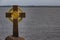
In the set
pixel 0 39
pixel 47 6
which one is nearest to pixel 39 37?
pixel 0 39

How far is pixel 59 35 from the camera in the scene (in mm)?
4762

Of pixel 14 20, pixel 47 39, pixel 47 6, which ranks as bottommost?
pixel 47 39

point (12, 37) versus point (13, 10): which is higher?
point (13, 10)

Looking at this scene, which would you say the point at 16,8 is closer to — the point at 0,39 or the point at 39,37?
the point at 0,39

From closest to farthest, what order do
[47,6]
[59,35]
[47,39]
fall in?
[47,39], [59,35], [47,6]

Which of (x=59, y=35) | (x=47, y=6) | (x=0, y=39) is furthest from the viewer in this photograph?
(x=47, y=6)

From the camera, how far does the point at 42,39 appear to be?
4.26 m

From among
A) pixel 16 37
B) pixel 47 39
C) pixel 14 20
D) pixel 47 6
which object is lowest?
pixel 47 39

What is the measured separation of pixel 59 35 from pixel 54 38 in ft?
1.21

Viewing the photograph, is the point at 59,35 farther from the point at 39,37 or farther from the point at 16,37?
the point at 16,37

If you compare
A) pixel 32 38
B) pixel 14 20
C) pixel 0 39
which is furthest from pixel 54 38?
pixel 14 20

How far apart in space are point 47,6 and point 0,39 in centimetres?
1221

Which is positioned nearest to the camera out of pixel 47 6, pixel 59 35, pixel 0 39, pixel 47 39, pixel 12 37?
pixel 12 37

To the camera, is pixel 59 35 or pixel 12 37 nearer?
pixel 12 37
